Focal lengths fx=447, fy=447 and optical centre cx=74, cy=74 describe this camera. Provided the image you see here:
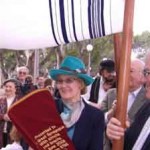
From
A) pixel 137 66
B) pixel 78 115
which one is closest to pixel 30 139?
pixel 78 115

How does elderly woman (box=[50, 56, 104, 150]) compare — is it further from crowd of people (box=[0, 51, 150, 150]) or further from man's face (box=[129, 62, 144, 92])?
man's face (box=[129, 62, 144, 92])

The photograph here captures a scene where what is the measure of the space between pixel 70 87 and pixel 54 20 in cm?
112

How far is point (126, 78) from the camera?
1908mm

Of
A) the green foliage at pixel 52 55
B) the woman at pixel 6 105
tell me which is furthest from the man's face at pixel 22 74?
the green foliage at pixel 52 55

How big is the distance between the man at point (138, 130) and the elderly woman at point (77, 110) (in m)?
0.43

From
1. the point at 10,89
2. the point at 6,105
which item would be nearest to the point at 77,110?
the point at 6,105

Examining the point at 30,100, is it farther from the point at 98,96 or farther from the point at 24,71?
the point at 24,71

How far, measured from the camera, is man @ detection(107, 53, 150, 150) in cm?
197

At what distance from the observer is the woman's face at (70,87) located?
3054 mm

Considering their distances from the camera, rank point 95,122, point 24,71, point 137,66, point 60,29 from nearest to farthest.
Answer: point 60,29 → point 95,122 → point 137,66 → point 24,71

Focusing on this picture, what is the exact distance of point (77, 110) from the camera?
3018 millimetres

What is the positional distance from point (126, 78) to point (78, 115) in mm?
1114

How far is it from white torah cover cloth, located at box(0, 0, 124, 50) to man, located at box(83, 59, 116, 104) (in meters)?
3.01

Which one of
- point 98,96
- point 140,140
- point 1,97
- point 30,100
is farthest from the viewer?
point 1,97
